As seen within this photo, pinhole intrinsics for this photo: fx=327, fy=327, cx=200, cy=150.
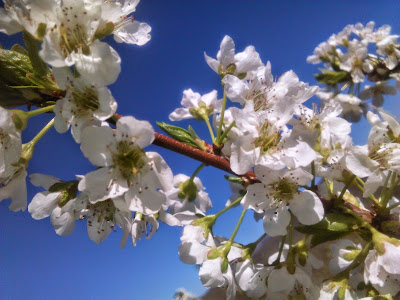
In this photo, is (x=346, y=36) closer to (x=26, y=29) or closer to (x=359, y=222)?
(x=359, y=222)

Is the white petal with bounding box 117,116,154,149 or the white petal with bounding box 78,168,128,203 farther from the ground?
the white petal with bounding box 117,116,154,149

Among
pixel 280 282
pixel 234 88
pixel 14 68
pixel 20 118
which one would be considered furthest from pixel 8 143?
pixel 280 282

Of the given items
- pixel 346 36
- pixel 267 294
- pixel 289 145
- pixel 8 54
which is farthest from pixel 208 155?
pixel 346 36

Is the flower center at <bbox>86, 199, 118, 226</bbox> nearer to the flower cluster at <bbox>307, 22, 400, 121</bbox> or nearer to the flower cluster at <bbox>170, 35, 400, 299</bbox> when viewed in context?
the flower cluster at <bbox>170, 35, 400, 299</bbox>

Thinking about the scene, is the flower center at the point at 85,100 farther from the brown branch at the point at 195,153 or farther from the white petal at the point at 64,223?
the white petal at the point at 64,223

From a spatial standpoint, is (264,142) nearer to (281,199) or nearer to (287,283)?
(281,199)

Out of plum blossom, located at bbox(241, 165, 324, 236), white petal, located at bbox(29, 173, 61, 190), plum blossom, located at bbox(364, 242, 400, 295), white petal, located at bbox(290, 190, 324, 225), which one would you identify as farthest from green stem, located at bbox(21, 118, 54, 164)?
plum blossom, located at bbox(364, 242, 400, 295)

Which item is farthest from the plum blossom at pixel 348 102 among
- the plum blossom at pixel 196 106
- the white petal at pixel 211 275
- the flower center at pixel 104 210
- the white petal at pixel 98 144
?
the white petal at pixel 98 144
